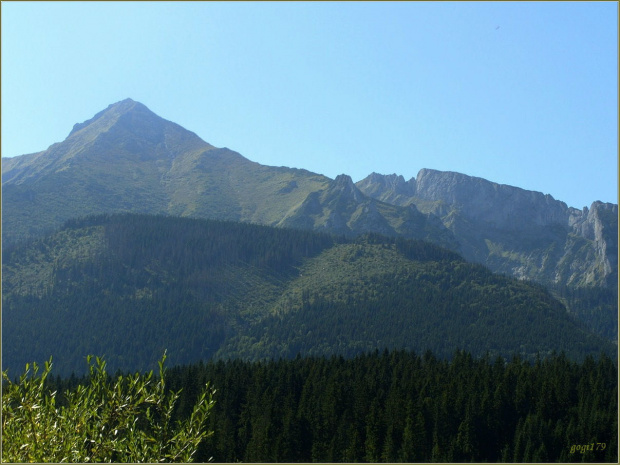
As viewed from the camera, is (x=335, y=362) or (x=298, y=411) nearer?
(x=298, y=411)

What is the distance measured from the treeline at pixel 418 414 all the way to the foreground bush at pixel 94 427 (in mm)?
72688

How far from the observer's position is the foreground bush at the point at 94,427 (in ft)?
101

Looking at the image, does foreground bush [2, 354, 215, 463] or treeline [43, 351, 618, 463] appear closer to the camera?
foreground bush [2, 354, 215, 463]

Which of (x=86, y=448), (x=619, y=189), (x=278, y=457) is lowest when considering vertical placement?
(x=278, y=457)

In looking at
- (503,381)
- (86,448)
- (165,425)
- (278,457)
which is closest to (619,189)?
(165,425)

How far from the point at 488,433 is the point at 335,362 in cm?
4972

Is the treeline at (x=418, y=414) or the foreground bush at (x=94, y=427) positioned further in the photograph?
the treeline at (x=418, y=414)

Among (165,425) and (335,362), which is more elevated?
(165,425)

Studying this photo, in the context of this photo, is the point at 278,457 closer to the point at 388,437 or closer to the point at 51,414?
the point at 388,437

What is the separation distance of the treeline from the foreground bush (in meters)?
72.7

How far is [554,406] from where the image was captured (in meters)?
116

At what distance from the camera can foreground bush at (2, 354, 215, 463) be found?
30844mm

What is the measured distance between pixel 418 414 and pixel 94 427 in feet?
282

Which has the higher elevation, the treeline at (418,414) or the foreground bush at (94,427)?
the foreground bush at (94,427)
